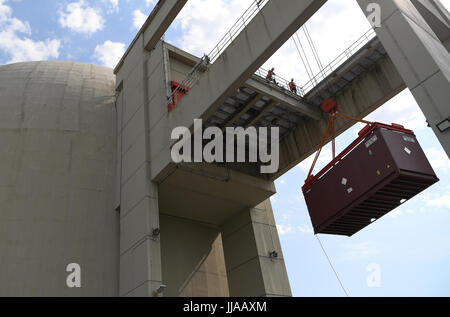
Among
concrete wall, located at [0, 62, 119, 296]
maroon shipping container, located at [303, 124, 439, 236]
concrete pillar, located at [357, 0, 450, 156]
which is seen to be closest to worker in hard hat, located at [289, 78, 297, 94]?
maroon shipping container, located at [303, 124, 439, 236]

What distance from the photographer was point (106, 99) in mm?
24938

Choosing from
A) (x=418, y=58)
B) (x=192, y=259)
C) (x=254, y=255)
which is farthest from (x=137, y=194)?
(x=418, y=58)

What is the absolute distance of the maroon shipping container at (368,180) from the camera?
12328mm

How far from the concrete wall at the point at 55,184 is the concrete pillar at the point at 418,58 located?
597 inches

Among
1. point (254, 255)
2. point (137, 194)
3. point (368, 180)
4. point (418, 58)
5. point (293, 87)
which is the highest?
point (293, 87)

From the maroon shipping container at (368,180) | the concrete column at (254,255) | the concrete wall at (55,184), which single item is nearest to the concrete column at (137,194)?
the concrete wall at (55,184)

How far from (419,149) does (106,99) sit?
62.3 ft

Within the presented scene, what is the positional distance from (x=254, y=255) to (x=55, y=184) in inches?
439

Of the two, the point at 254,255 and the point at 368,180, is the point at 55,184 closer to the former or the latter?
the point at 254,255

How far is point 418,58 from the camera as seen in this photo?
10156 mm

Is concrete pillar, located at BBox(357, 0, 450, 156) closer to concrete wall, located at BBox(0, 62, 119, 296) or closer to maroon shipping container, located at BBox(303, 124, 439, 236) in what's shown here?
maroon shipping container, located at BBox(303, 124, 439, 236)

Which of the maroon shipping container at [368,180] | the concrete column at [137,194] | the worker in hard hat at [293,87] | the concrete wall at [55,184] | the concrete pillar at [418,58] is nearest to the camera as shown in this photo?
the concrete pillar at [418,58]

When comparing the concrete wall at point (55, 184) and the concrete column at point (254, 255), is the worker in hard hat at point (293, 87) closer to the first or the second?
the concrete column at point (254, 255)
